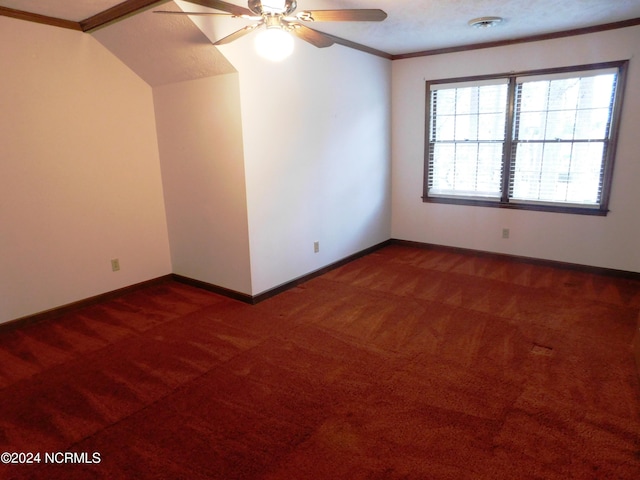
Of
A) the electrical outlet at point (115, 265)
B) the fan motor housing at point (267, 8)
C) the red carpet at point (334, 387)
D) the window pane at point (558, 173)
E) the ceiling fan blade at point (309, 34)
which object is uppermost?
the fan motor housing at point (267, 8)

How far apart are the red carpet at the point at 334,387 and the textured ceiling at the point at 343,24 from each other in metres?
2.15

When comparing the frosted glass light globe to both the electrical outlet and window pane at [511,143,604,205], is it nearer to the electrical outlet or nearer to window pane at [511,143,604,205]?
the electrical outlet

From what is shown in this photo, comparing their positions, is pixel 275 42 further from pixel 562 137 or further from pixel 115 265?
pixel 562 137

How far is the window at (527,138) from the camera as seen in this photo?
4121 millimetres

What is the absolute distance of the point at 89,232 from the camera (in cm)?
368

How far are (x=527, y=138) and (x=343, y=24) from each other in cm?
244

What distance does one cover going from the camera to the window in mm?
4121

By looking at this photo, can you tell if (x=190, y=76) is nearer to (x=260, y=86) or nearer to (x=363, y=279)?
(x=260, y=86)

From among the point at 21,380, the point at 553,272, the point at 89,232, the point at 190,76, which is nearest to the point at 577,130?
the point at 553,272

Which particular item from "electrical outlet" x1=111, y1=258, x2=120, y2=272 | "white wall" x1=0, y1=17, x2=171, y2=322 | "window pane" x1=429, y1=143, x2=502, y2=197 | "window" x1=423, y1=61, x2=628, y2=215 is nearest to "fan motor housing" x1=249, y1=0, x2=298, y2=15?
"white wall" x1=0, y1=17, x2=171, y2=322


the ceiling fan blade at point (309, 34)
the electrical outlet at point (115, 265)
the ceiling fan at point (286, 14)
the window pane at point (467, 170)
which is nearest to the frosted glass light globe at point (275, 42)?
the ceiling fan at point (286, 14)

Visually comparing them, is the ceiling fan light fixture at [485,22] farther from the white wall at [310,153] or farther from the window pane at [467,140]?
the white wall at [310,153]

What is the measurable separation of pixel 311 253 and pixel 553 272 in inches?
106

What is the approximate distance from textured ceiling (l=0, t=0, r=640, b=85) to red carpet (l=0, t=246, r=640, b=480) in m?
2.15
